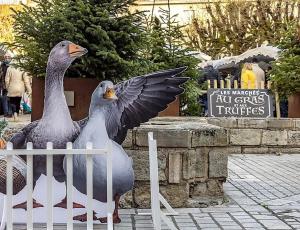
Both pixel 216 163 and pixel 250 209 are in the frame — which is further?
pixel 216 163

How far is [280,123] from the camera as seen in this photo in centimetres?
1321

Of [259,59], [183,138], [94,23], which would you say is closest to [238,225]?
[183,138]

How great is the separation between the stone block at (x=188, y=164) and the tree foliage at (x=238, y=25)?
25534 millimetres

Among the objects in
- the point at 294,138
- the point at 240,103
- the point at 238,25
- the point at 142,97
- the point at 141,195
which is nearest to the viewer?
the point at 142,97

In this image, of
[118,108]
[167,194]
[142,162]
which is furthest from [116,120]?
[167,194]

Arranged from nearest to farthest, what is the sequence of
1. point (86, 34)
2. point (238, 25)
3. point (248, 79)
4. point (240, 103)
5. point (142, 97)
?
point (142, 97), point (86, 34), point (240, 103), point (248, 79), point (238, 25)

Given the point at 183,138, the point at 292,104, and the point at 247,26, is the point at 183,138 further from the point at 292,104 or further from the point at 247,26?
the point at 247,26

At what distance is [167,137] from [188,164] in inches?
15.4

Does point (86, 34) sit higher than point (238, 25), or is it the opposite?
point (238, 25)

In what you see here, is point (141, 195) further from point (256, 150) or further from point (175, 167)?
point (256, 150)

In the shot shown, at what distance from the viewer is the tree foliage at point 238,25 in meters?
32.9


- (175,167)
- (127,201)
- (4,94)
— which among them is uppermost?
(4,94)

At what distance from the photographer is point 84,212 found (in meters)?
6.12

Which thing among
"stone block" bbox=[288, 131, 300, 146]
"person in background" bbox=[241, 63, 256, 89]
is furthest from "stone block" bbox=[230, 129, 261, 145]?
"person in background" bbox=[241, 63, 256, 89]
